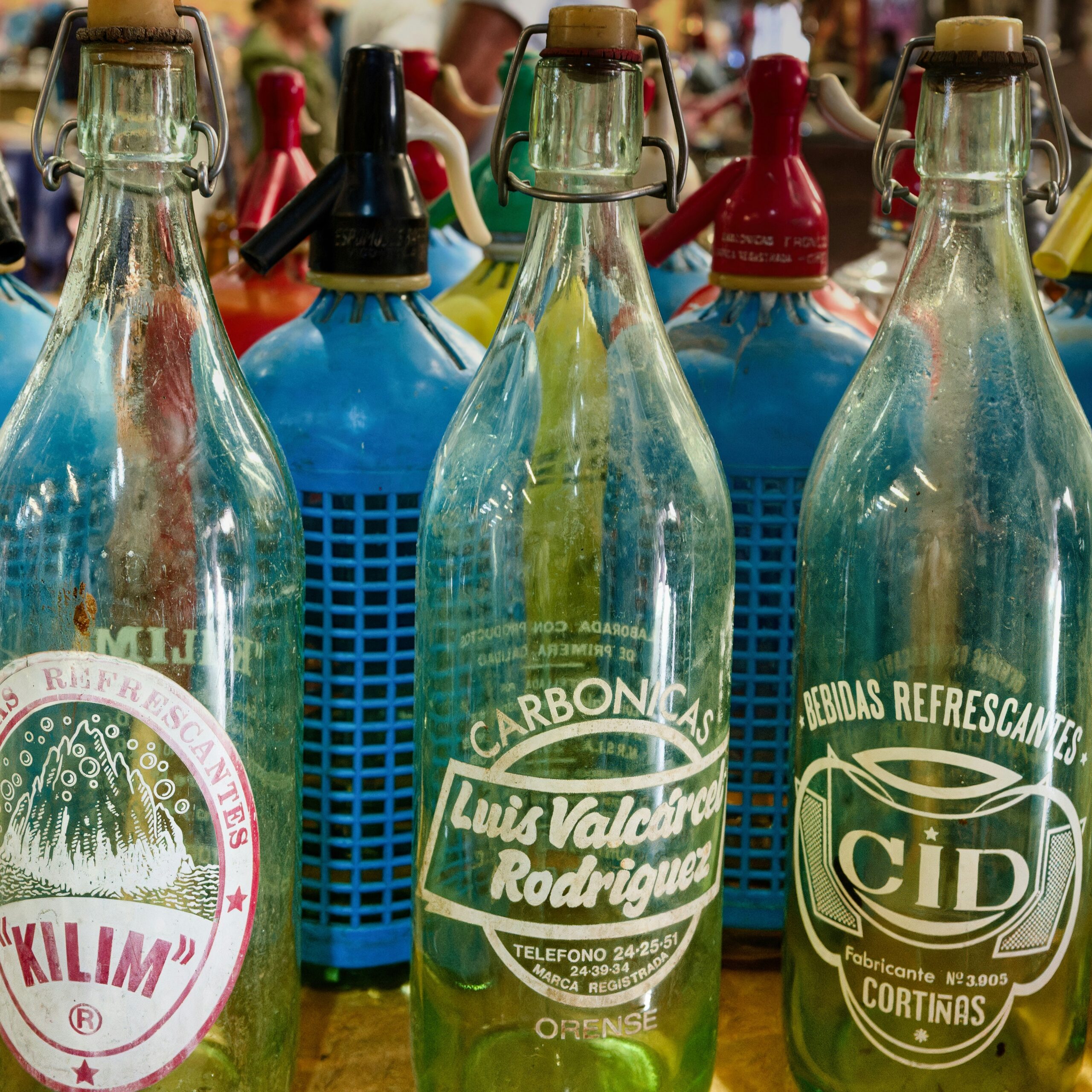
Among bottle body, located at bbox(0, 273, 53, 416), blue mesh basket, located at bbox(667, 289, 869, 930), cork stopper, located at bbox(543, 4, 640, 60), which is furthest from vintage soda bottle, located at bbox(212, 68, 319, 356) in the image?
cork stopper, located at bbox(543, 4, 640, 60)

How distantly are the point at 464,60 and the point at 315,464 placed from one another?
3.08 ft

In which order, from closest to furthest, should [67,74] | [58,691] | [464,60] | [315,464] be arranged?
[58,691] → [315,464] → [464,60] → [67,74]

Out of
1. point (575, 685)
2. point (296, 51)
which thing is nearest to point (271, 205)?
point (575, 685)

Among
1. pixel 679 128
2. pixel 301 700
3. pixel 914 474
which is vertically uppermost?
pixel 679 128

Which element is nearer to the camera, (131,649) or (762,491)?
(131,649)

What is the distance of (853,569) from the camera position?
1.97ft

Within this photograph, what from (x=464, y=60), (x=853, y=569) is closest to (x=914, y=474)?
(x=853, y=569)

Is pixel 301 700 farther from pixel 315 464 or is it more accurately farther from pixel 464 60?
pixel 464 60

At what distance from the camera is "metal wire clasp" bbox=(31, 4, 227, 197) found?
539 millimetres

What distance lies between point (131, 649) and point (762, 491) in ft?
1.01

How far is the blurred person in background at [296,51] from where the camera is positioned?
182 centimetres

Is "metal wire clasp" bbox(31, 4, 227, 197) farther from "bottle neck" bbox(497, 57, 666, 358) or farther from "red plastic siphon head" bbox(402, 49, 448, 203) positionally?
"red plastic siphon head" bbox(402, 49, 448, 203)

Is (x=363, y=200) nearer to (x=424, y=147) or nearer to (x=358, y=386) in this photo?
(x=358, y=386)

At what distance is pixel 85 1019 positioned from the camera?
561 mm
